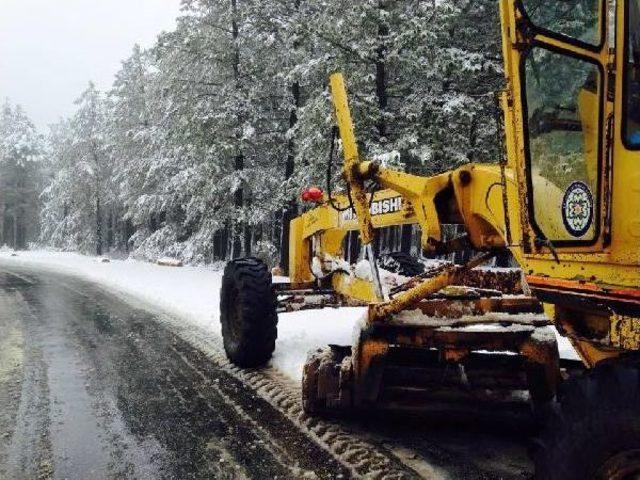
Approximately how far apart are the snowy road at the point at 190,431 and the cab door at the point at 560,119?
1.91 m

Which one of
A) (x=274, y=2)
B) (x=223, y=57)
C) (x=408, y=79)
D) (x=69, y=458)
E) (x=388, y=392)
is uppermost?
(x=274, y=2)

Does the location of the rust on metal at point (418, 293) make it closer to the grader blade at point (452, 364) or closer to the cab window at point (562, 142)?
the grader blade at point (452, 364)

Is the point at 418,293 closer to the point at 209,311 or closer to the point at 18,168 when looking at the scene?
the point at 209,311

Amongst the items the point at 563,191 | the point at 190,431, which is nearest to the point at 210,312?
the point at 190,431

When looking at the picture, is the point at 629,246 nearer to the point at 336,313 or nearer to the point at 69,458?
the point at 69,458

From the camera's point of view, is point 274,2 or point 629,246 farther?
point 274,2

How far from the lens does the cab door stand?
2.78m

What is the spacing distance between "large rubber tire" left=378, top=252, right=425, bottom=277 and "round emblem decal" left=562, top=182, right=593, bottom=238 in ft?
19.2

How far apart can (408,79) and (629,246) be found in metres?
14.7

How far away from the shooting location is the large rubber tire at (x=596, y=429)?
2.38 meters

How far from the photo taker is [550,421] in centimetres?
266

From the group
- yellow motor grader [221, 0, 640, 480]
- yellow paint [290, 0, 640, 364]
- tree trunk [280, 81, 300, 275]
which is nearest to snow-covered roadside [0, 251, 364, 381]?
yellow motor grader [221, 0, 640, 480]

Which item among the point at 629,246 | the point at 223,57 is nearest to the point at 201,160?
the point at 223,57

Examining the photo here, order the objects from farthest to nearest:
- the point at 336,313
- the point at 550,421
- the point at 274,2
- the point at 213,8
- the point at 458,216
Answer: the point at 213,8 → the point at 274,2 → the point at 336,313 → the point at 458,216 → the point at 550,421
